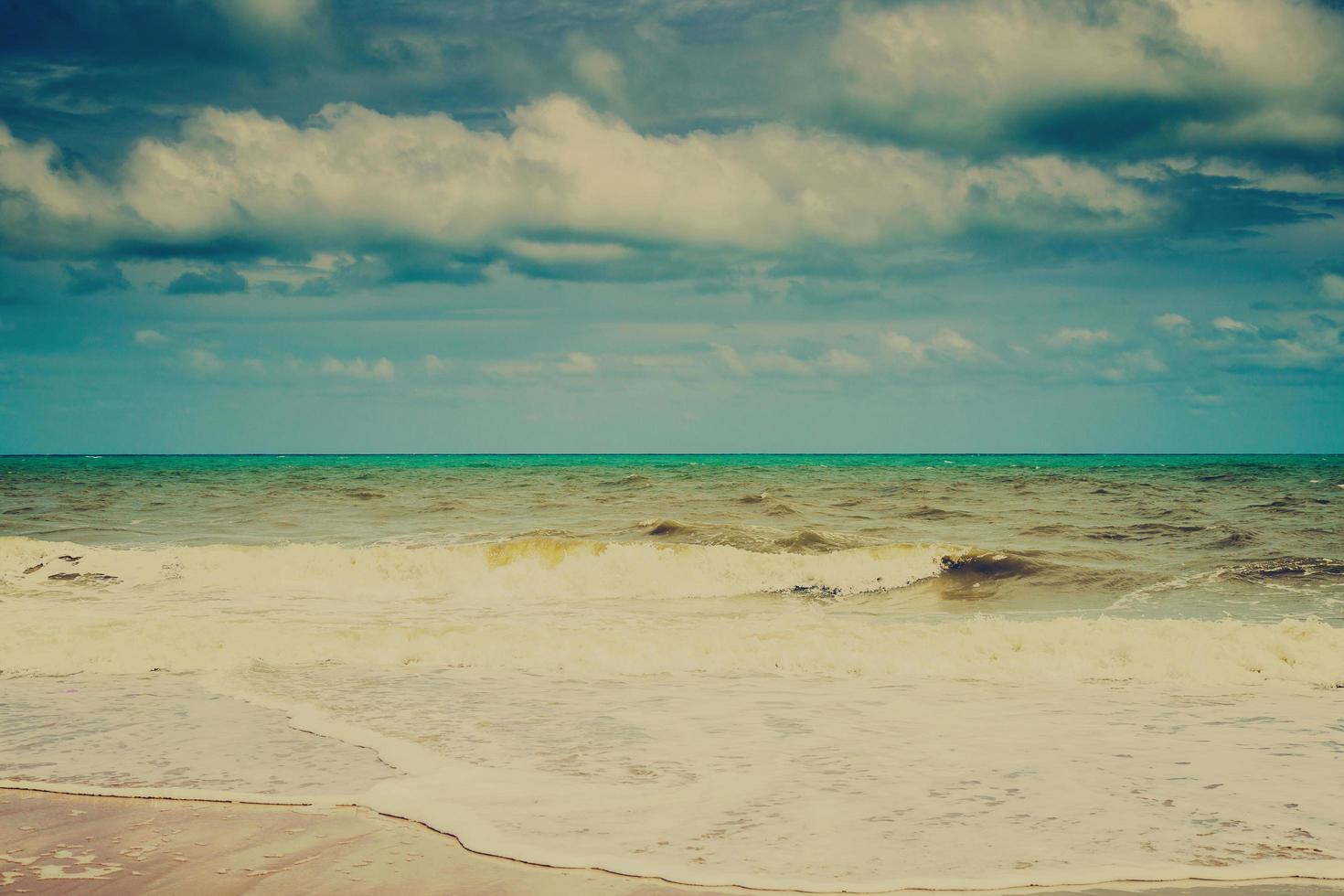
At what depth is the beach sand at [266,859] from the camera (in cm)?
474

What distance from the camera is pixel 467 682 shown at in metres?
10.2

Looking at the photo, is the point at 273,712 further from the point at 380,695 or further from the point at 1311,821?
the point at 1311,821

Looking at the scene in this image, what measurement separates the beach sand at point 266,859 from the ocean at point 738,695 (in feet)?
0.60

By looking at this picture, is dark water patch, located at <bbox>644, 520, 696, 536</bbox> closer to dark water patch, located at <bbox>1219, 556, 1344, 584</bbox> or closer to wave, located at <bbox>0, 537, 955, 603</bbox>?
wave, located at <bbox>0, 537, 955, 603</bbox>

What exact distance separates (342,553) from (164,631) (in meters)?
9.57

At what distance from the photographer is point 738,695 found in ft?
31.1

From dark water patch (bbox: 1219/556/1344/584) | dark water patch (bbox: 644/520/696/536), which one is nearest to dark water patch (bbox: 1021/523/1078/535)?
dark water patch (bbox: 1219/556/1344/584)

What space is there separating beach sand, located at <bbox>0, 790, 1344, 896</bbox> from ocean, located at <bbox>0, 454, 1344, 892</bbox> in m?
0.18

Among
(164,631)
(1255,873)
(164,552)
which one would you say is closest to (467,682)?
(164,631)

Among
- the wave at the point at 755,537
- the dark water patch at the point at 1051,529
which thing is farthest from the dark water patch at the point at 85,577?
the dark water patch at the point at 1051,529

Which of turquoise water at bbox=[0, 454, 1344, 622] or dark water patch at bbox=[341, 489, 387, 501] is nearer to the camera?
turquoise water at bbox=[0, 454, 1344, 622]

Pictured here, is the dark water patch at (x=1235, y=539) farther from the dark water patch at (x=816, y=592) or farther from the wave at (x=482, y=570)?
the dark water patch at (x=816, y=592)

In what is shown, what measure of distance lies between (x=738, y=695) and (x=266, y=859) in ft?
17.1

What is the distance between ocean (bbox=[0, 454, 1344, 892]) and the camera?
18.3 ft
